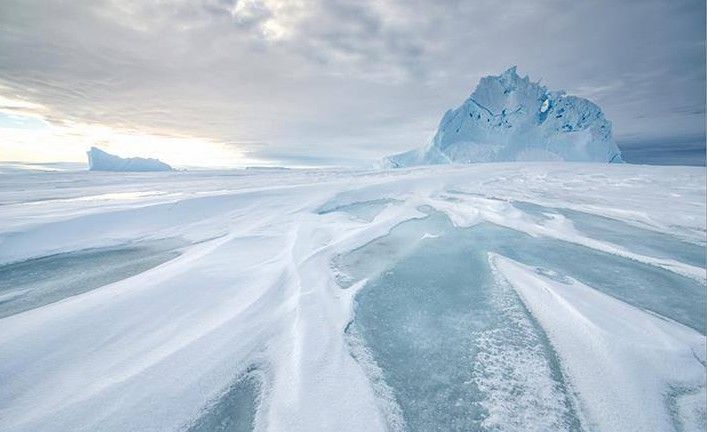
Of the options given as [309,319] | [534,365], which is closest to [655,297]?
[534,365]

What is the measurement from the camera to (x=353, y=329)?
2477mm

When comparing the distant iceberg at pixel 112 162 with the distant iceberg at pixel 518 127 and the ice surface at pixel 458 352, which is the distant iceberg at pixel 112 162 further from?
the ice surface at pixel 458 352

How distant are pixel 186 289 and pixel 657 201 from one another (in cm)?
977

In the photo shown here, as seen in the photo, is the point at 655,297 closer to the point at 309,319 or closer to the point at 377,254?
the point at 377,254

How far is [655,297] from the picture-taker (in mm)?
3002

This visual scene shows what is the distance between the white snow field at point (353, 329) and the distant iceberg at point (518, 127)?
36.7 metres

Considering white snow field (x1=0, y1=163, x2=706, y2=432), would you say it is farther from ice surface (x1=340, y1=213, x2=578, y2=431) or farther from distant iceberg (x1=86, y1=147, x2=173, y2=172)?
distant iceberg (x1=86, y1=147, x2=173, y2=172)

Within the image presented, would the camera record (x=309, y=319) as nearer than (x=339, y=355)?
No

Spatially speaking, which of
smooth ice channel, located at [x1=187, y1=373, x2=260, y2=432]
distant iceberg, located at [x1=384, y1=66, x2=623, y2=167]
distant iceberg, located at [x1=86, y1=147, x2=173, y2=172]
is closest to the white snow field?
smooth ice channel, located at [x1=187, y1=373, x2=260, y2=432]

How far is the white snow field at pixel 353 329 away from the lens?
5.58 feet

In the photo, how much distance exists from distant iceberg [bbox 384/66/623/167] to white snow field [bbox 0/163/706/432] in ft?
120

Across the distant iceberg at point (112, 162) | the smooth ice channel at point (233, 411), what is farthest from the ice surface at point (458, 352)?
the distant iceberg at point (112, 162)

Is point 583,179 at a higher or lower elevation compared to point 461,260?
higher

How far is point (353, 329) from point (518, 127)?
144 feet
